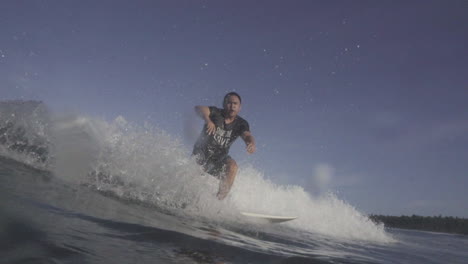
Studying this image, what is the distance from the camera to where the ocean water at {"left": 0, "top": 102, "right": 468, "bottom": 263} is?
221 centimetres

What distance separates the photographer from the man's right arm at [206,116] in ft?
23.7

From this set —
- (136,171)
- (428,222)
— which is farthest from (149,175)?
(428,222)

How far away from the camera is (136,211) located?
422 centimetres

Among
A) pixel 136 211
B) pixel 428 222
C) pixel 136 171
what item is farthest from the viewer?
pixel 428 222

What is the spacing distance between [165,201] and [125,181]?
1107mm

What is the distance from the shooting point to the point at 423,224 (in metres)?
45.3

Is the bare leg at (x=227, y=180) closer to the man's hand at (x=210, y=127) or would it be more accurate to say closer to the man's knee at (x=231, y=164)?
the man's knee at (x=231, y=164)

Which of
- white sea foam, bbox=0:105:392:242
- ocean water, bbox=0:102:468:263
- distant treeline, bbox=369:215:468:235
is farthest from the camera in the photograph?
distant treeline, bbox=369:215:468:235

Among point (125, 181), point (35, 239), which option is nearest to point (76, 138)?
point (125, 181)

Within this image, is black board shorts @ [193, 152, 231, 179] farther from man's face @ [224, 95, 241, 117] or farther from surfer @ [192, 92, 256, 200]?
man's face @ [224, 95, 241, 117]

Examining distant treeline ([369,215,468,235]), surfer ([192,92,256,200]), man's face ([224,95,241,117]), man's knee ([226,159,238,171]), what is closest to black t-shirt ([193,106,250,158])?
→ surfer ([192,92,256,200])

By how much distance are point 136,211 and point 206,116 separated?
3662mm

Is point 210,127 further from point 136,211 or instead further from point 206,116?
point 136,211

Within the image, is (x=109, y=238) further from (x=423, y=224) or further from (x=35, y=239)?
(x=423, y=224)
